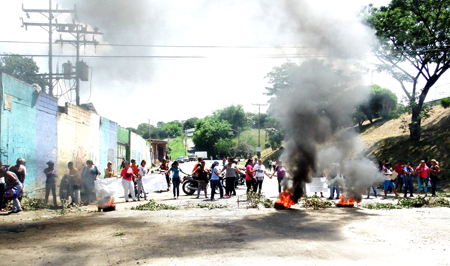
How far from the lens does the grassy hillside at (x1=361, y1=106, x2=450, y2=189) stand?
23266 mm

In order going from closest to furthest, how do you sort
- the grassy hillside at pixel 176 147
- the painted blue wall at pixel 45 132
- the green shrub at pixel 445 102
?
the painted blue wall at pixel 45 132 → the green shrub at pixel 445 102 → the grassy hillside at pixel 176 147

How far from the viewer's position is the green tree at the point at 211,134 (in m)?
87.9

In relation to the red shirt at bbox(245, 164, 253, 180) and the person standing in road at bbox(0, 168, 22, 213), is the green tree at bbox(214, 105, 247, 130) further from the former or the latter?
the person standing in road at bbox(0, 168, 22, 213)

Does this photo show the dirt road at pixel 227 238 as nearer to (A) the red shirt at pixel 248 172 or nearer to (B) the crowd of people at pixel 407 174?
(A) the red shirt at pixel 248 172

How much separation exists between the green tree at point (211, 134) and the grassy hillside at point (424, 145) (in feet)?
181

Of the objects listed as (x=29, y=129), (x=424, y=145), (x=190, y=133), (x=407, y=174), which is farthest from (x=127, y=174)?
(x=190, y=133)

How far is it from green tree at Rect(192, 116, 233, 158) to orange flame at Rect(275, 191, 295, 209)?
7417 centimetres

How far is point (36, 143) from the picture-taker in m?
14.3

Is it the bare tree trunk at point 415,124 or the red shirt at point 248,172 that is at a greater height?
the bare tree trunk at point 415,124

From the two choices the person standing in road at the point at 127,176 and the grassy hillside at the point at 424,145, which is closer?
the person standing in road at the point at 127,176

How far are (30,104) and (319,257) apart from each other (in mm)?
12485

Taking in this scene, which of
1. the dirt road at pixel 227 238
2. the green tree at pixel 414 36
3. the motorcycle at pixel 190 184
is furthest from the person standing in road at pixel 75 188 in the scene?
the green tree at pixel 414 36

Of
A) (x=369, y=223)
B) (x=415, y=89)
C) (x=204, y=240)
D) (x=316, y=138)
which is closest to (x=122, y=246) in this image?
(x=204, y=240)

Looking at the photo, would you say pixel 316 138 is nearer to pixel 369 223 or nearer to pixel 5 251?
pixel 369 223
